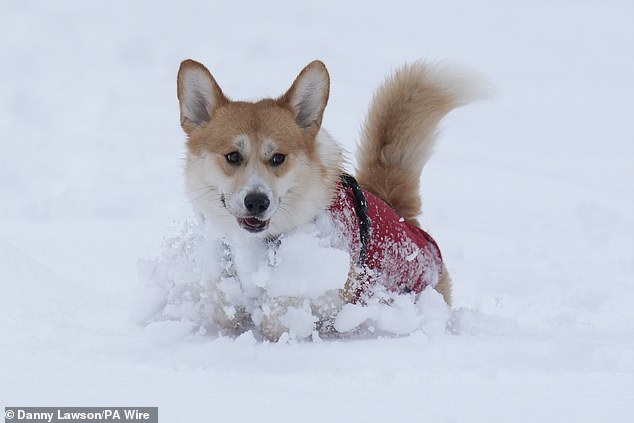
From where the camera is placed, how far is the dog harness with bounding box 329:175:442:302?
3.40m

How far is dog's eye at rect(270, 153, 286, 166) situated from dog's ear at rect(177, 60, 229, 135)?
389 mm

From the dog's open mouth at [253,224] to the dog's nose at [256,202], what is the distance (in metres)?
0.05

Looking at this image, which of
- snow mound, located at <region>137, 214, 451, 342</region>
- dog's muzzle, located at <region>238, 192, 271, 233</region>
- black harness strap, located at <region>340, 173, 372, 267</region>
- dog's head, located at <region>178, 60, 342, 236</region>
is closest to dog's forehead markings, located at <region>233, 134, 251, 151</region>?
dog's head, located at <region>178, 60, 342, 236</region>

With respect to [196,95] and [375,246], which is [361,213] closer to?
[375,246]

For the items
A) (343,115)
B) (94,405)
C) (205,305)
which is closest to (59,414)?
(94,405)

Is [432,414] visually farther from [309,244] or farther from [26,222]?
[26,222]

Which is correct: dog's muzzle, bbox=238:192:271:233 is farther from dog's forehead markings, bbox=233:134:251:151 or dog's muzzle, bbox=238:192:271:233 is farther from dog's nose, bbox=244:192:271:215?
dog's forehead markings, bbox=233:134:251:151

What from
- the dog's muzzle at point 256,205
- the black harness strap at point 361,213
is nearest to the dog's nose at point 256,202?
the dog's muzzle at point 256,205

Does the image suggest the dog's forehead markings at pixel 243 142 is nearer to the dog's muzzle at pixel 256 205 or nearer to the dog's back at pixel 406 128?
the dog's muzzle at pixel 256 205

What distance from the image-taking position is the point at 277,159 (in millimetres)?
3355

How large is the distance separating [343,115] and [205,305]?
23.7 feet

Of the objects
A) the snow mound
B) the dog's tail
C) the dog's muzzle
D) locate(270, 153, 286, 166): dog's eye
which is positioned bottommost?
the snow mound

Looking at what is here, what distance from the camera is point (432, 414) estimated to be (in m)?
2.11

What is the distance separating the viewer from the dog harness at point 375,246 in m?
3.40
